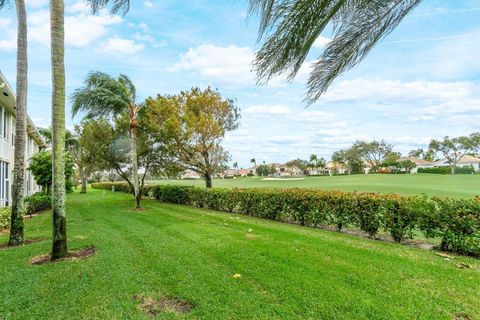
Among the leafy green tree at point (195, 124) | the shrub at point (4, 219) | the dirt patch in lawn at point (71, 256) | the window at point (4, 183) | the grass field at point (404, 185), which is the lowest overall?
the grass field at point (404, 185)

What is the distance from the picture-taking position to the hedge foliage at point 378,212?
527cm

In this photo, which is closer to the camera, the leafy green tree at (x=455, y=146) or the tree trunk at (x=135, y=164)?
the tree trunk at (x=135, y=164)

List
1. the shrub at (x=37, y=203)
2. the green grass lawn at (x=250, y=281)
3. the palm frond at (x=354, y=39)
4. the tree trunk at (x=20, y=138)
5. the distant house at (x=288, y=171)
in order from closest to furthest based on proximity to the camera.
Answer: the palm frond at (x=354, y=39) → the green grass lawn at (x=250, y=281) → the tree trunk at (x=20, y=138) → the shrub at (x=37, y=203) → the distant house at (x=288, y=171)

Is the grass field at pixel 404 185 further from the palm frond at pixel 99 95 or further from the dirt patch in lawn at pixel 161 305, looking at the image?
the dirt patch in lawn at pixel 161 305

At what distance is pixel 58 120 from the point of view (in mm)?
5156

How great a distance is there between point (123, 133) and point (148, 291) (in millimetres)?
14568

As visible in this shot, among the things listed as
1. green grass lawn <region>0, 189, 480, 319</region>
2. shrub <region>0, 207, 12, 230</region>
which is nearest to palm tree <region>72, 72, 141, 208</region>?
shrub <region>0, 207, 12, 230</region>

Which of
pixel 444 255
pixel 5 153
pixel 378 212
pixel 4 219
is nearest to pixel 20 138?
pixel 4 219

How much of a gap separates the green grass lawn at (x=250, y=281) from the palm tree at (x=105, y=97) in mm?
8481

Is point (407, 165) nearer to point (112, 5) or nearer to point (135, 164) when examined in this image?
point (135, 164)

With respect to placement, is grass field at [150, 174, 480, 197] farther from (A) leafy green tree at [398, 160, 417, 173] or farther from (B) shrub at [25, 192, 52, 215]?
(A) leafy green tree at [398, 160, 417, 173]

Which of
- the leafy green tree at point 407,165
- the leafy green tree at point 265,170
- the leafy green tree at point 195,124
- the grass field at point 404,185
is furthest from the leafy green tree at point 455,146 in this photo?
the leafy green tree at point 195,124

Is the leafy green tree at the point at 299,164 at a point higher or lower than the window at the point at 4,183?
higher

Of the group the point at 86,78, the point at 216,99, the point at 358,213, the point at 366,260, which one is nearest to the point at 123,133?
the point at 86,78
